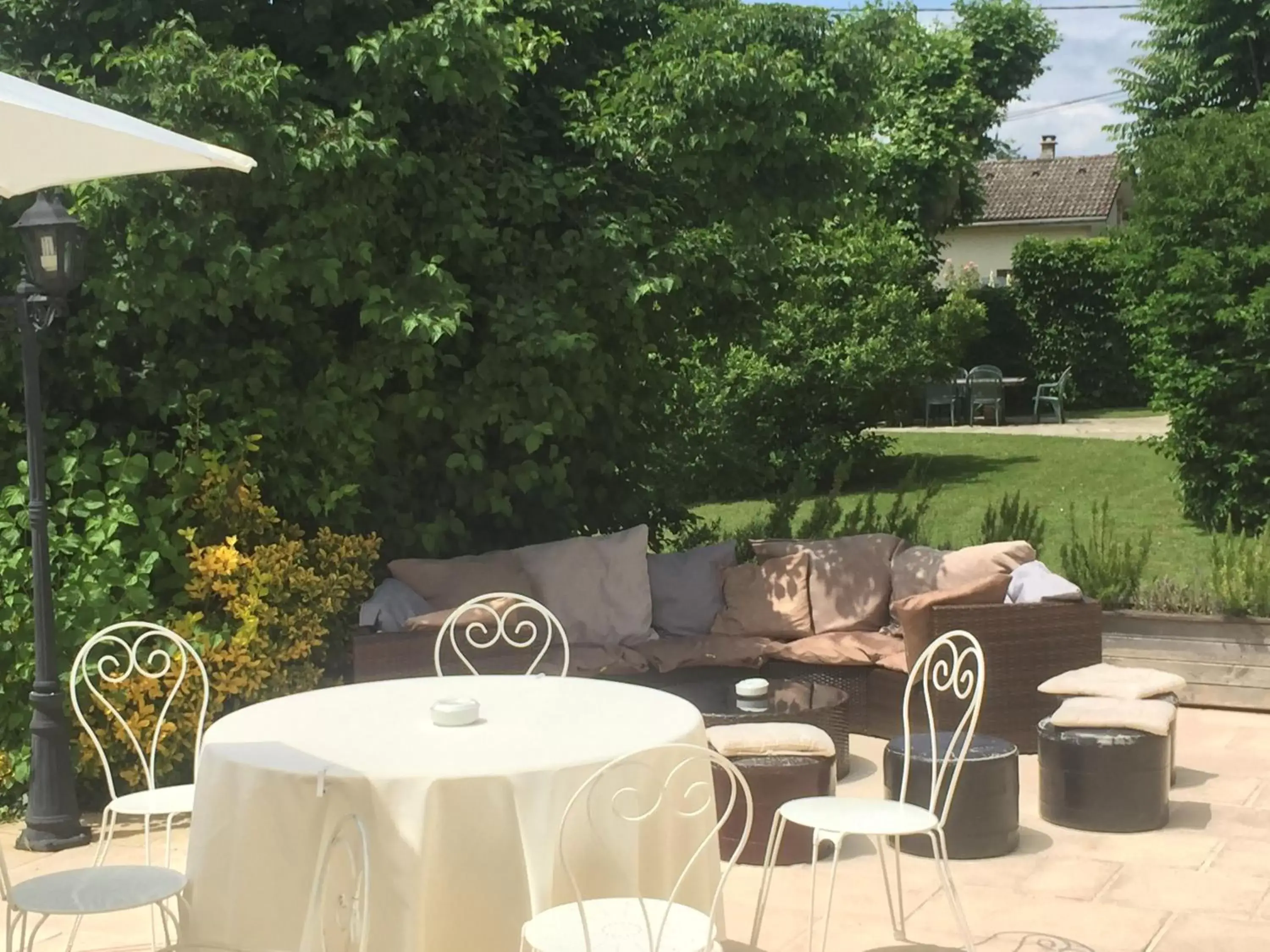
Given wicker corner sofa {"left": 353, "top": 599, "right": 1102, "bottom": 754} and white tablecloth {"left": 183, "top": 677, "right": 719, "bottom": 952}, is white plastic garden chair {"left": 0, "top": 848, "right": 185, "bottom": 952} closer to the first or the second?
white tablecloth {"left": 183, "top": 677, "right": 719, "bottom": 952}

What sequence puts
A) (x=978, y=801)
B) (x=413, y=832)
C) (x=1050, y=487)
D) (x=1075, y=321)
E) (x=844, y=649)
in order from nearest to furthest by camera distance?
(x=413, y=832)
(x=978, y=801)
(x=844, y=649)
(x=1050, y=487)
(x=1075, y=321)

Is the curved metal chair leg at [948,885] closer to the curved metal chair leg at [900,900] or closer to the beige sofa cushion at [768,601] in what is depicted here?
the curved metal chair leg at [900,900]

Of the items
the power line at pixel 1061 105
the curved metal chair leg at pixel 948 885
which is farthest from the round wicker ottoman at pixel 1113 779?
the power line at pixel 1061 105

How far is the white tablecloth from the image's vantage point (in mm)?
2955

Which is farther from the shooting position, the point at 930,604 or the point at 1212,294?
the point at 1212,294

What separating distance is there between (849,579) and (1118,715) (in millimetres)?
1905

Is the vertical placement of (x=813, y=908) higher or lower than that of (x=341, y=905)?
lower

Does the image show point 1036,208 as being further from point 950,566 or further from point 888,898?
point 888,898

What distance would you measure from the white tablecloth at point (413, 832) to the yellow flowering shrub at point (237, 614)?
2.30 m

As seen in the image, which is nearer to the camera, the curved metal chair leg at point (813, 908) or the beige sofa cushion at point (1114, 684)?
the curved metal chair leg at point (813, 908)

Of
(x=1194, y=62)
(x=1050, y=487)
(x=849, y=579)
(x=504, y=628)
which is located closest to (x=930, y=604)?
(x=849, y=579)

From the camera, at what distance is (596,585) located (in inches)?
262

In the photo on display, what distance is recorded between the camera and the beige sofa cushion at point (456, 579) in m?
6.44

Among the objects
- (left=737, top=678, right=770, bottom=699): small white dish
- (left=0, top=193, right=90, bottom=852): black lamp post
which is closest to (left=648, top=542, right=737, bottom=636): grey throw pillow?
(left=737, top=678, right=770, bottom=699): small white dish
